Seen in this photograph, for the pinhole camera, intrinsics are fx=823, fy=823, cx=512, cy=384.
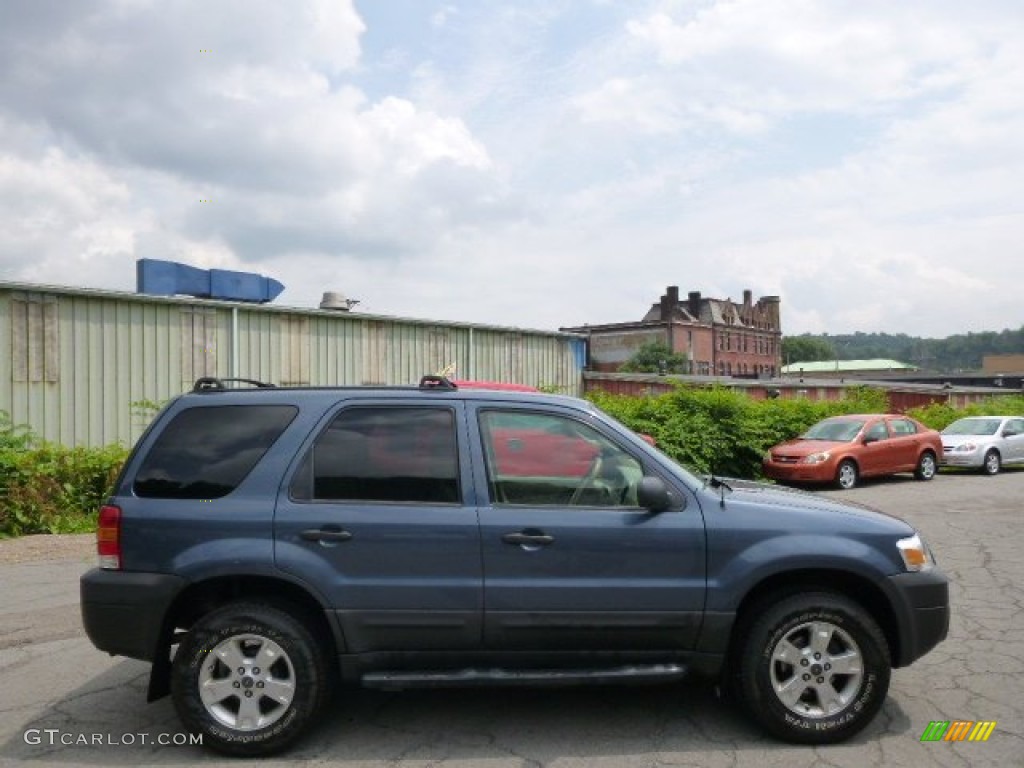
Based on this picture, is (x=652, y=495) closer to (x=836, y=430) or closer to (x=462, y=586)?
(x=462, y=586)

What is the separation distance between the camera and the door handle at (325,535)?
13.0 feet

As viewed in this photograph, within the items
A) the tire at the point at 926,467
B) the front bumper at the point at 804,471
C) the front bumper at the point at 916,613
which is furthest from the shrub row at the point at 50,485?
the tire at the point at 926,467

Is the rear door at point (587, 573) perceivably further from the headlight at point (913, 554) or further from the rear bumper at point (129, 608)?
the rear bumper at point (129, 608)

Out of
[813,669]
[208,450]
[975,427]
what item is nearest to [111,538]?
[208,450]

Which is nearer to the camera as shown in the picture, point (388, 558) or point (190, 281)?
point (388, 558)

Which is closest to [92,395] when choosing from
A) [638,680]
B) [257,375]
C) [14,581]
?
[257,375]

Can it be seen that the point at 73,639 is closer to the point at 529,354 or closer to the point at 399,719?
the point at 399,719

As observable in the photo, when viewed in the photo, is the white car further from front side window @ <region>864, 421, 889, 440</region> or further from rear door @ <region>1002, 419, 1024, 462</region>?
front side window @ <region>864, 421, 889, 440</region>

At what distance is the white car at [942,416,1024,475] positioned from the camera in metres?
19.3

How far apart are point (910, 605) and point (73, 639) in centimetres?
551

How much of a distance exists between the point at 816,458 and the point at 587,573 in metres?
12.6

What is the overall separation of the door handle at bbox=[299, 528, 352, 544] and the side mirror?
1.43 meters

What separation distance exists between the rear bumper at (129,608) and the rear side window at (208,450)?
0.41 metres

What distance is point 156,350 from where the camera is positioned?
55.3 feet
